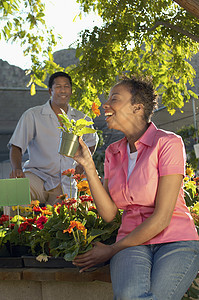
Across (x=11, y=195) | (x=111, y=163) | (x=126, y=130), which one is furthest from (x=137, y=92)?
(x=11, y=195)

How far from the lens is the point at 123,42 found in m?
5.63

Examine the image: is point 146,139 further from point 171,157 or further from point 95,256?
point 95,256

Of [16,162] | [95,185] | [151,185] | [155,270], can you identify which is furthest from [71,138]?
[16,162]

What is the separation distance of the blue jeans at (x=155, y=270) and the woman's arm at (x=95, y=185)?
0.85 ft

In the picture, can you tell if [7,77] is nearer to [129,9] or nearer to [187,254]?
[129,9]

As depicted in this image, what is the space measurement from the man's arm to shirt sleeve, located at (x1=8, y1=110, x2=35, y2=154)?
4cm

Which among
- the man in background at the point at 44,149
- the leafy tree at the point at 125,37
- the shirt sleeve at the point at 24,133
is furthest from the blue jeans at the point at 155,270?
the leafy tree at the point at 125,37

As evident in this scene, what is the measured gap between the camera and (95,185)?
187 centimetres

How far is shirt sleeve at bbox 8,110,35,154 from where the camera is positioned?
11.3ft

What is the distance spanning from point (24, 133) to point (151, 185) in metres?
1.87

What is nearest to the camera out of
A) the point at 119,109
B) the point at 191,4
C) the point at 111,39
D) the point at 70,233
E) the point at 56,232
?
the point at 119,109

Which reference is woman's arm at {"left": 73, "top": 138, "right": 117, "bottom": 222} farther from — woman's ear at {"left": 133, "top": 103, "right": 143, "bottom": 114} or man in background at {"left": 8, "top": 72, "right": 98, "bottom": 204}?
Result: man in background at {"left": 8, "top": 72, "right": 98, "bottom": 204}

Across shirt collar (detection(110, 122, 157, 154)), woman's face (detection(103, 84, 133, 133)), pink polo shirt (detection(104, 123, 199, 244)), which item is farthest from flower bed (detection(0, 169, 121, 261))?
woman's face (detection(103, 84, 133, 133))

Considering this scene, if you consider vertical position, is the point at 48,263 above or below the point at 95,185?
below
